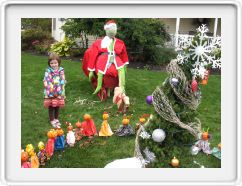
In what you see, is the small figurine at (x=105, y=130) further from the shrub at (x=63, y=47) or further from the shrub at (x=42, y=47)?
the shrub at (x=42, y=47)

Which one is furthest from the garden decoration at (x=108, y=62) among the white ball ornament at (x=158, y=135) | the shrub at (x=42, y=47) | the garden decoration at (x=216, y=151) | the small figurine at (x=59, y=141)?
the shrub at (x=42, y=47)

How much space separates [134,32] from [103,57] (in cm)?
339

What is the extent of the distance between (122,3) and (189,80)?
1.14 meters

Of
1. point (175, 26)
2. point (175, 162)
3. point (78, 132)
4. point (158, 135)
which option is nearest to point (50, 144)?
point (78, 132)

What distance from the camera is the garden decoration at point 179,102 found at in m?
4.16

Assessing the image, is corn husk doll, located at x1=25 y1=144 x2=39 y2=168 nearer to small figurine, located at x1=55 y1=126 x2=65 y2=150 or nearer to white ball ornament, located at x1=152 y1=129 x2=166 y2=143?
small figurine, located at x1=55 y1=126 x2=65 y2=150

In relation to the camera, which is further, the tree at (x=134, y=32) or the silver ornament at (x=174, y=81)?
the tree at (x=134, y=32)

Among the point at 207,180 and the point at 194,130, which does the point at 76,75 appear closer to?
the point at 194,130

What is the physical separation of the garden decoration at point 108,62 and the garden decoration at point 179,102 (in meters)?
2.95

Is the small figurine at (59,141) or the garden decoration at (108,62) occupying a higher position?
the garden decoration at (108,62)

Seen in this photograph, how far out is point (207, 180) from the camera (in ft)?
12.8

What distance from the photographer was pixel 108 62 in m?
7.56

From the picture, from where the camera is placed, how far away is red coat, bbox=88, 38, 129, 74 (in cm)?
756

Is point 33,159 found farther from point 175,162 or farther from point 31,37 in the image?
point 31,37
